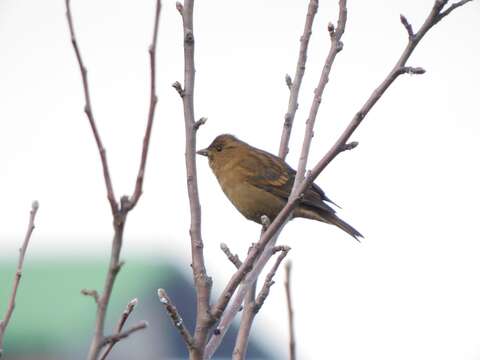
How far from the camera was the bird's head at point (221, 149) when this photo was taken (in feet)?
27.8

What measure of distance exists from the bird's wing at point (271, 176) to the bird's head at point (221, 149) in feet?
0.66

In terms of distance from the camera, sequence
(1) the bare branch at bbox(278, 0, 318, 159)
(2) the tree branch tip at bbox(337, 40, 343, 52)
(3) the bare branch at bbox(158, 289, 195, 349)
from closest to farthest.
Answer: (3) the bare branch at bbox(158, 289, 195, 349) < (2) the tree branch tip at bbox(337, 40, 343, 52) < (1) the bare branch at bbox(278, 0, 318, 159)

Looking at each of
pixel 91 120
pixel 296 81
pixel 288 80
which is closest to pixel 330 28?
pixel 296 81

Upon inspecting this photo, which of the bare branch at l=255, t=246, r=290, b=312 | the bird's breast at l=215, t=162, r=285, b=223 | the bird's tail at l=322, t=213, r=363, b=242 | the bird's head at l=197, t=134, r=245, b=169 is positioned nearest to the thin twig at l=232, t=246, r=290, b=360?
the bare branch at l=255, t=246, r=290, b=312

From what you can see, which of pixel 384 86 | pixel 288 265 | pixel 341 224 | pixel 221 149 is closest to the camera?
pixel 288 265

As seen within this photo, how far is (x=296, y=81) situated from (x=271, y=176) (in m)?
3.79

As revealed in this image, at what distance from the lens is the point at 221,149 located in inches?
344

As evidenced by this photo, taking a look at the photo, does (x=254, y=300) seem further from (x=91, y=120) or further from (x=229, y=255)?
(x=91, y=120)

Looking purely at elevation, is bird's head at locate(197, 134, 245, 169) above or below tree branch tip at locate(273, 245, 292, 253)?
above

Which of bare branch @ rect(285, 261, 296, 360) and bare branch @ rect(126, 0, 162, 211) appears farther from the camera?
bare branch @ rect(285, 261, 296, 360)

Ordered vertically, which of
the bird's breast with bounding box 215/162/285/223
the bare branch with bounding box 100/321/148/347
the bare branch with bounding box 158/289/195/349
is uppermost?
the bird's breast with bounding box 215/162/285/223

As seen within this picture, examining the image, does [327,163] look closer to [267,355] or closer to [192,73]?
[192,73]

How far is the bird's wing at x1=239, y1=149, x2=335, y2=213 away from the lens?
7949mm

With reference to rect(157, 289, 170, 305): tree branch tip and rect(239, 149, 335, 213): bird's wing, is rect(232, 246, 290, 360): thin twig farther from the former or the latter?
rect(239, 149, 335, 213): bird's wing
